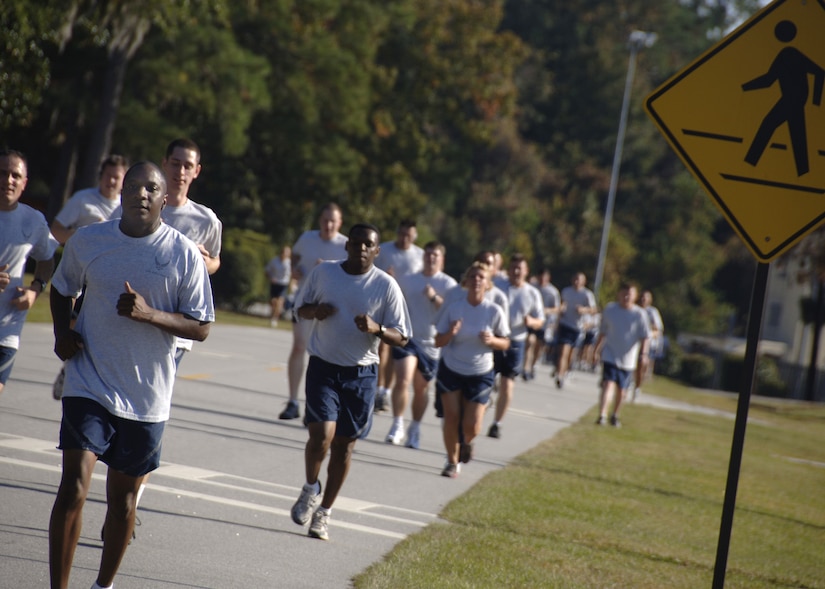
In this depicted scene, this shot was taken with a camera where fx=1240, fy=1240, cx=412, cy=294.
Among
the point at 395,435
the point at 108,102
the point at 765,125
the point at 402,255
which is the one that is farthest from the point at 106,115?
the point at 765,125

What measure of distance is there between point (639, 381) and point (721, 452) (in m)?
5.97

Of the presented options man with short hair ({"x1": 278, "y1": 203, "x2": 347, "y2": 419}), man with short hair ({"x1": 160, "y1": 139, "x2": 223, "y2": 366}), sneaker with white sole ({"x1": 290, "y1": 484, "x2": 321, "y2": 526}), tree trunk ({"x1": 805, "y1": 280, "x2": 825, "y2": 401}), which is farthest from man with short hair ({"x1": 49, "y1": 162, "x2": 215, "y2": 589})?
tree trunk ({"x1": 805, "y1": 280, "x2": 825, "y2": 401})

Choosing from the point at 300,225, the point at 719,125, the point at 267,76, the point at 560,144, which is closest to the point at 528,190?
the point at 560,144

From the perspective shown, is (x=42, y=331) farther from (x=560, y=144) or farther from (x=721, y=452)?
(x=560, y=144)

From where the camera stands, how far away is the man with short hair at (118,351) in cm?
527

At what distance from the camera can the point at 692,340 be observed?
60.6 meters

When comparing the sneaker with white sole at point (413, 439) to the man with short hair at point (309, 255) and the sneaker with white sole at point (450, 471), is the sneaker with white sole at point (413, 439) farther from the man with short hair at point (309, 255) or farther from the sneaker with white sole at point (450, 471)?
the sneaker with white sole at point (450, 471)

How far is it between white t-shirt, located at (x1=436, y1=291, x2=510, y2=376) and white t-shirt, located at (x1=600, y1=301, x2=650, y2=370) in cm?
609

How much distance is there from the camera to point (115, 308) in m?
5.36

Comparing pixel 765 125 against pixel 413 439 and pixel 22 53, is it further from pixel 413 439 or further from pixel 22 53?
pixel 22 53

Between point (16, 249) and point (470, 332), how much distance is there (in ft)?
15.3

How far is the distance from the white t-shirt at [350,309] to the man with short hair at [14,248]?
1720 mm

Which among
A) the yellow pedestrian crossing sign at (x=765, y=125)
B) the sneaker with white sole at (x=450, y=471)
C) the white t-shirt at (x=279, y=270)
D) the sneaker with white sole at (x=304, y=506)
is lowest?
the sneaker with white sole at (x=450, y=471)

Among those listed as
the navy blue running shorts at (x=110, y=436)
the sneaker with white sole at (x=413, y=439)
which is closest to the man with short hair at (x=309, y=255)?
the sneaker with white sole at (x=413, y=439)
